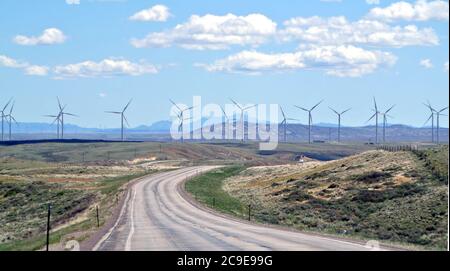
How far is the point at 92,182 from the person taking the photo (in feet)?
361

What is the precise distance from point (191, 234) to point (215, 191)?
53086mm

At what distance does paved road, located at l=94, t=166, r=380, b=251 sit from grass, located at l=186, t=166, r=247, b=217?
4.05 meters

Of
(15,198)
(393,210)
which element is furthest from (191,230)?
(15,198)

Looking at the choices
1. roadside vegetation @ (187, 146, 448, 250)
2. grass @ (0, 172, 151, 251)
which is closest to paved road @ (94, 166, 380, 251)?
grass @ (0, 172, 151, 251)

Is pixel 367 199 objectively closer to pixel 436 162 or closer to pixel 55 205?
pixel 436 162

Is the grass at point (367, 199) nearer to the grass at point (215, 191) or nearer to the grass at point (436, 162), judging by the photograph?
the grass at point (436, 162)

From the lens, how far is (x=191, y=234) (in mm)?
38500

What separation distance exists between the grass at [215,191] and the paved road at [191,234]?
405 centimetres

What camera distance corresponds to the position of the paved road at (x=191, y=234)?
31216 millimetres

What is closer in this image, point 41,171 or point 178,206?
point 178,206

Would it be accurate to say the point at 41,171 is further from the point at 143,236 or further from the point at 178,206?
the point at 143,236

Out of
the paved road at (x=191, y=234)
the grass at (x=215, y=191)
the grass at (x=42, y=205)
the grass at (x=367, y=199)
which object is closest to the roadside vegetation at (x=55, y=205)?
the grass at (x=42, y=205)
